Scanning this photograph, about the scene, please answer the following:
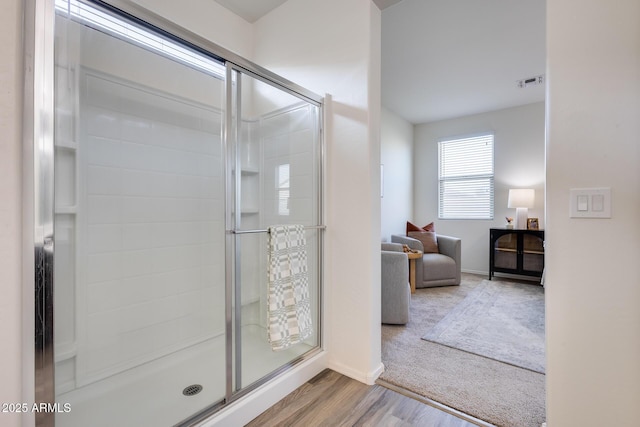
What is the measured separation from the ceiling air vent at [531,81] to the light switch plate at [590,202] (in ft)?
10.5

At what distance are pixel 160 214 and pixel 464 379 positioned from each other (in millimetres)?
2347

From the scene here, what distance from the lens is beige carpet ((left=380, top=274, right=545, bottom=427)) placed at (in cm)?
154

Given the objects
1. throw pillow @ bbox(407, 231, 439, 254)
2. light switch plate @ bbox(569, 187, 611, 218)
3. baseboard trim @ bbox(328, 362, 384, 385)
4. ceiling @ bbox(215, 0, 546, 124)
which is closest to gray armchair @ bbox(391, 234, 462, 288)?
throw pillow @ bbox(407, 231, 439, 254)

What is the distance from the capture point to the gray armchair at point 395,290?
2.67m

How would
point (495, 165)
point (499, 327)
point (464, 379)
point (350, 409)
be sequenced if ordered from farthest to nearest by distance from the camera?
point (495, 165) → point (499, 327) → point (464, 379) → point (350, 409)

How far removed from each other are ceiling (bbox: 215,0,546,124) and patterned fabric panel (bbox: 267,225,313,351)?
163cm

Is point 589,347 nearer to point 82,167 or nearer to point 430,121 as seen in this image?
point 82,167

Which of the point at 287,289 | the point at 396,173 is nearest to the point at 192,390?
the point at 287,289

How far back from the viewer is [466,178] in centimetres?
498

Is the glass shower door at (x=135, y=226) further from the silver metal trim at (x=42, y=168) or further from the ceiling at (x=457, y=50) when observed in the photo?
the ceiling at (x=457, y=50)

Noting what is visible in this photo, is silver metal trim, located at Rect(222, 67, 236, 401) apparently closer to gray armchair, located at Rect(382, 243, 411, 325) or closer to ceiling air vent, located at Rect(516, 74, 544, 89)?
gray armchair, located at Rect(382, 243, 411, 325)

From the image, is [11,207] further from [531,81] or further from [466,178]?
[466,178]

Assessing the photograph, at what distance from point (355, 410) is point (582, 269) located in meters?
1.30

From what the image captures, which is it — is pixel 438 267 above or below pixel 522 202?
below
